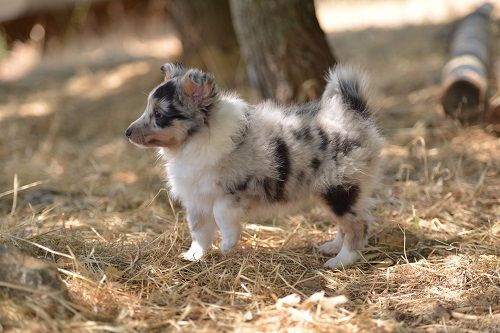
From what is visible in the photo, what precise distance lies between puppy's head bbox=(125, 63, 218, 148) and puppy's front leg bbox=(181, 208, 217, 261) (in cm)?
58

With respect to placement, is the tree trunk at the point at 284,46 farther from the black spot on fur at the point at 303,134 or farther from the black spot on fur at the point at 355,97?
the black spot on fur at the point at 303,134

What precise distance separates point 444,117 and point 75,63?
6828 mm

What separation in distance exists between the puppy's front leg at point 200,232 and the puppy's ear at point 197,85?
0.82 m

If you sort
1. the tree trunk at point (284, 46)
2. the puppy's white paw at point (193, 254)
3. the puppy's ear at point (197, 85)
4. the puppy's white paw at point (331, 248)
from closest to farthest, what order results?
the puppy's ear at point (197, 85) < the puppy's white paw at point (193, 254) < the puppy's white paw at point (331, 248) < the tree trunk at point (284, 46)

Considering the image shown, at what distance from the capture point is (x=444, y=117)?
7402 millimetres

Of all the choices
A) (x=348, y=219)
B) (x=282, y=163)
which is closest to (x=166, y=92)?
(x=282, y=163)

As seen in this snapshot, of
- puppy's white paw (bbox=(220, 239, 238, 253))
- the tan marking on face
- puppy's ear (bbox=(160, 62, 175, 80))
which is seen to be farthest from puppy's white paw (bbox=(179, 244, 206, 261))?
puppy's ear (bbox=(160, 62, 175, 80))

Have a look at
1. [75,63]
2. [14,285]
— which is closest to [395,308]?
[14,285]

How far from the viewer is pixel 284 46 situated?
6562 mm

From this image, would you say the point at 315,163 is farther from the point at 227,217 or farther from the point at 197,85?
the point at 197,85

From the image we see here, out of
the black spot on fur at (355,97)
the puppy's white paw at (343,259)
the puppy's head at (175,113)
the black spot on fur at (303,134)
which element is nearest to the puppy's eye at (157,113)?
the puppy's head at (175,113)

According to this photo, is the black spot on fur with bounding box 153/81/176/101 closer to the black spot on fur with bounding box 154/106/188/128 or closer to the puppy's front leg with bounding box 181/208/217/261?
the black spot on fur with bounding box 154/106/188/128

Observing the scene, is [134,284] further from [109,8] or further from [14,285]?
[109,8]

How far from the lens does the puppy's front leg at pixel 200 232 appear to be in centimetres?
469
